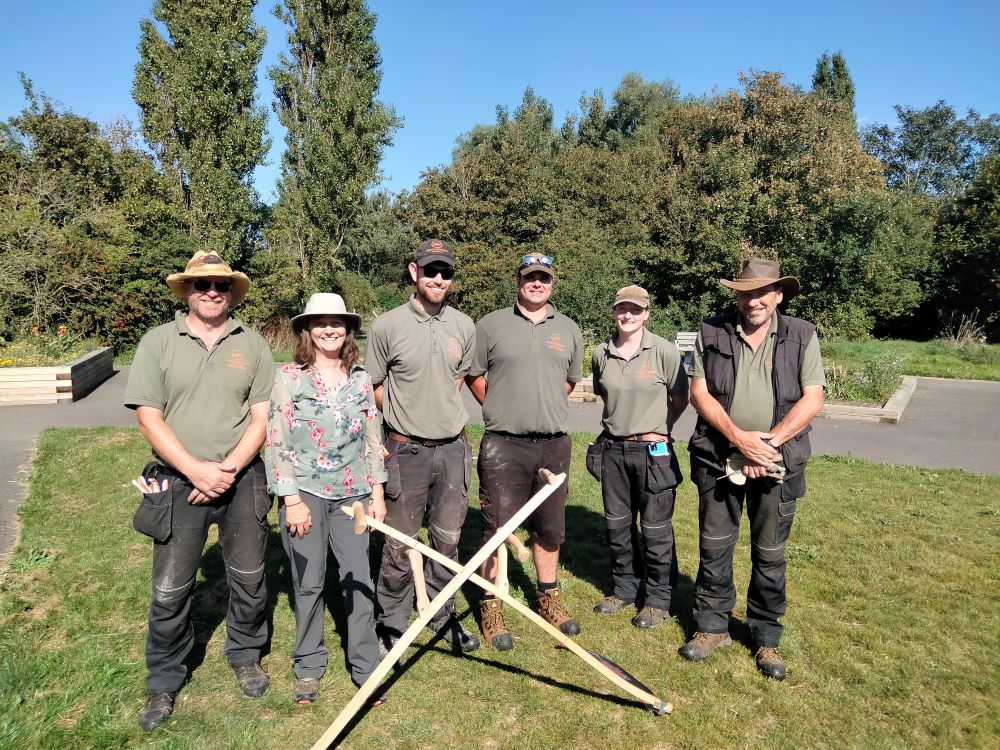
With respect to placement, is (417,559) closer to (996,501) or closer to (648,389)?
(648,389)

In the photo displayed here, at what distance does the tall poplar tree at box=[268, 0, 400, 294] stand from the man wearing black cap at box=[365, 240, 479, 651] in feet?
64.4

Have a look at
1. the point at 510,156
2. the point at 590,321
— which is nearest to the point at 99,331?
the point at 590,321

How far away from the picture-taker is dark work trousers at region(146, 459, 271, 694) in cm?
326

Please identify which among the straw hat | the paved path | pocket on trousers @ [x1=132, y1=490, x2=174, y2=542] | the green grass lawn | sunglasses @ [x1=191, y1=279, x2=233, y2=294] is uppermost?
sunglasses @ [x1=191, y1=279, x2=233, y2=294]

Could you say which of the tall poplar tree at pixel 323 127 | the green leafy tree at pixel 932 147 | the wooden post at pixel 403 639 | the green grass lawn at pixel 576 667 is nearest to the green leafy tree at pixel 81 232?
the tall poplar tree at pixel 323 127

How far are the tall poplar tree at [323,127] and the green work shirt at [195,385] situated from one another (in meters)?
20.0

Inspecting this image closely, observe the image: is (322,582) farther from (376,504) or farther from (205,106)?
(205,106)

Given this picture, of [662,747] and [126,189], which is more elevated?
[126,189]

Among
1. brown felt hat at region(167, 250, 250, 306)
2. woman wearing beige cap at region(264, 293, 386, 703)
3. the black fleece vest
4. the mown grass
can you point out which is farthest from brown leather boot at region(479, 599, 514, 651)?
the mown grass

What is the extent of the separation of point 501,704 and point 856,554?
11.3 ft

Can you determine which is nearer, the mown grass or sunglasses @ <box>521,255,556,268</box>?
sunglasses @ <box>521,255,556,268</box>

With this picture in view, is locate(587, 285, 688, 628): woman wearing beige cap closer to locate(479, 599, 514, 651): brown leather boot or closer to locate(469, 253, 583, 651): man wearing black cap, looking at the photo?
locate(469, 253, 583, 651): man wearing black cap

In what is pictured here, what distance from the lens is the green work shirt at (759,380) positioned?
3.61 m

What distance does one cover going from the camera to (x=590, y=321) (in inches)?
746
